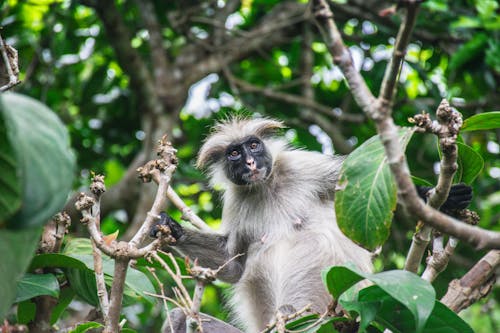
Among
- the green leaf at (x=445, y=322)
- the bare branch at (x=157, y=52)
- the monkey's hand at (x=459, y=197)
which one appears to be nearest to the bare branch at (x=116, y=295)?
the green leaf at (x=445, y=322)

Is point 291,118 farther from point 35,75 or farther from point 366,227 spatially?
point 366,227

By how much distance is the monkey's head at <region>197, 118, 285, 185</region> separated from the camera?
5.51 m

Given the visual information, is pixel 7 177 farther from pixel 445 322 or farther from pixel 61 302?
pixel 445 322

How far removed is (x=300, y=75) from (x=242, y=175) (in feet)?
12.1

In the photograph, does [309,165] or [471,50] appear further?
[471,50]

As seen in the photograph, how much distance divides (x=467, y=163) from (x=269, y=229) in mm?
2087

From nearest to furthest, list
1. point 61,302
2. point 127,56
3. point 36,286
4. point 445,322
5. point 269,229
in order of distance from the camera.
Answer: point 445,322 < point 36,286 < point 61,302 < point 269,229 < point 127,56

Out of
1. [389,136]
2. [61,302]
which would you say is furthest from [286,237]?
[389,136]

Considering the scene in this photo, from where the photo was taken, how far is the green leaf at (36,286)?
3.21 m

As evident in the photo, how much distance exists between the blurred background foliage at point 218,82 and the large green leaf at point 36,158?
5.33m

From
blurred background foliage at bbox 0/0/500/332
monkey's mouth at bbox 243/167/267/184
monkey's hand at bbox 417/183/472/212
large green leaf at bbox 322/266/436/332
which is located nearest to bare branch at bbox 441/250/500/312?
monkey's hand at bbox 417/183/472/212

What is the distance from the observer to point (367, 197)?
292 centimetres

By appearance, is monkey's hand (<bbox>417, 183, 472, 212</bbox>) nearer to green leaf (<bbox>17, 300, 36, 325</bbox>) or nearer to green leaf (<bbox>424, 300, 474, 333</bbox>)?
green leaf (<bbox>424, 300, 474, 333</bbox>)

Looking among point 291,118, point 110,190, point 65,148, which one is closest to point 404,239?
point 291,118
